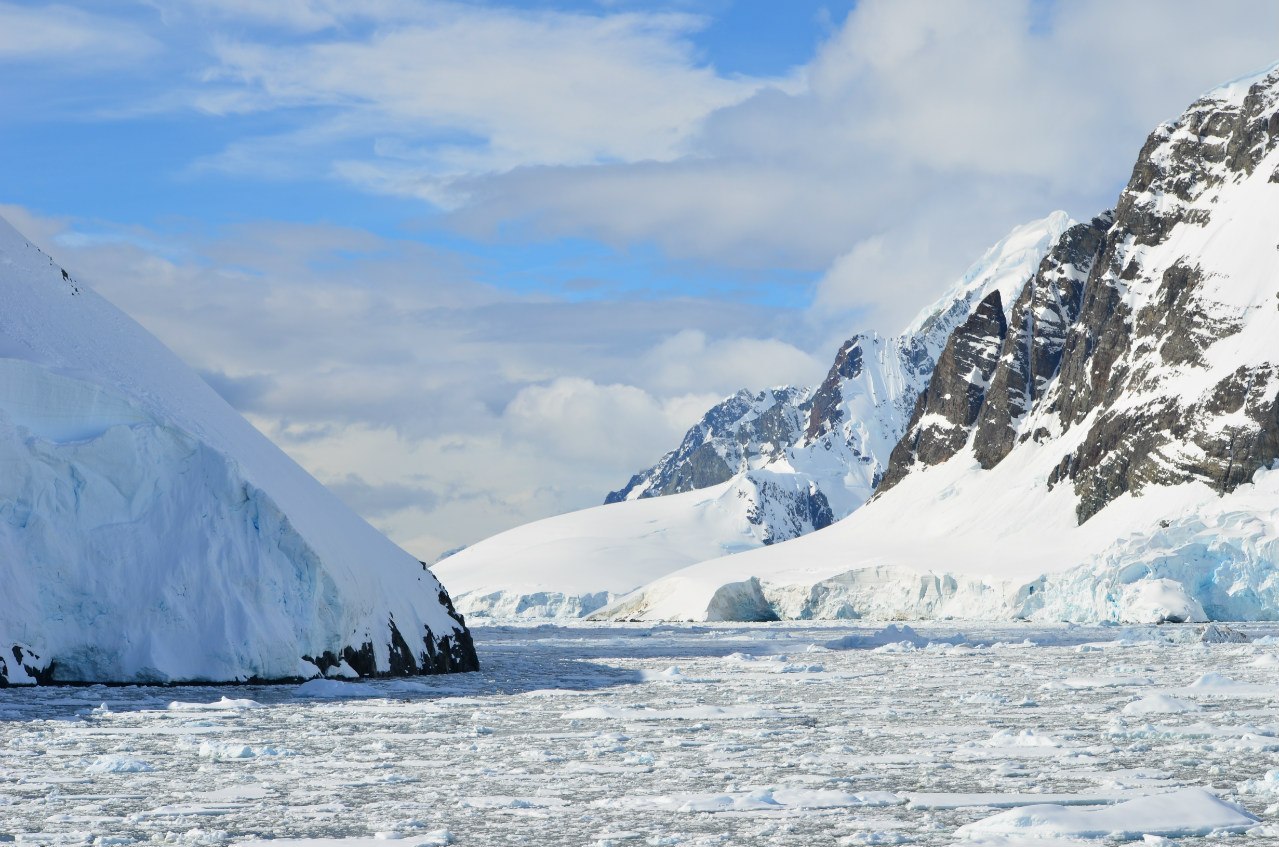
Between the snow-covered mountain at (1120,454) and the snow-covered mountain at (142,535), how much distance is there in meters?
62.4

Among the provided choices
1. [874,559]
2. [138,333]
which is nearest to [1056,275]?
[874,559]

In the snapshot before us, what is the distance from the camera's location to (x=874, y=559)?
113688 millimetres

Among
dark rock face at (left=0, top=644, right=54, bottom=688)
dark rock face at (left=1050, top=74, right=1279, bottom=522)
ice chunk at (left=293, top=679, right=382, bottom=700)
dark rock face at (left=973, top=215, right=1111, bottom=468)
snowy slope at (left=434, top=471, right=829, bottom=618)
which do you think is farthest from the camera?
dark rock face at (left=973, top=215, right=1111, bottom=468)

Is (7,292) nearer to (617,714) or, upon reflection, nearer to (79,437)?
(79,437)

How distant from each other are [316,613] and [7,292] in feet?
36.5

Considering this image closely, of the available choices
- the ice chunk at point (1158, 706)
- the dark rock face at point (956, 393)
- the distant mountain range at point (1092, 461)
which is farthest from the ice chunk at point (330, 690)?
the dark rock face at point (956, 393)

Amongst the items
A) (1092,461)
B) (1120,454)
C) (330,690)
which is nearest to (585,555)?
(1092,461)

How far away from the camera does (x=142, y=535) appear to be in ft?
98.4

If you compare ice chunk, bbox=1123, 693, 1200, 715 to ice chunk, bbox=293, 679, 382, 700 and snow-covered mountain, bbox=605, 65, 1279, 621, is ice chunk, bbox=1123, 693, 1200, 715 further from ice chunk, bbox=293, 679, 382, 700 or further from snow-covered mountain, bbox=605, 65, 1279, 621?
snow-covered mountain, bbox=605, 65, 1279, 621

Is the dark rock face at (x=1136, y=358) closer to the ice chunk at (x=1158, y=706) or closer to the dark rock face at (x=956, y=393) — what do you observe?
the dark rock face at (x=956, y=393)

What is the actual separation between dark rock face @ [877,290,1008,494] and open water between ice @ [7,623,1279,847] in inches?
5031

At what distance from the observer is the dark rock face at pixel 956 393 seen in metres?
158

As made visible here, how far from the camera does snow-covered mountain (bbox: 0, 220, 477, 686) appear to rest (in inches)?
1126

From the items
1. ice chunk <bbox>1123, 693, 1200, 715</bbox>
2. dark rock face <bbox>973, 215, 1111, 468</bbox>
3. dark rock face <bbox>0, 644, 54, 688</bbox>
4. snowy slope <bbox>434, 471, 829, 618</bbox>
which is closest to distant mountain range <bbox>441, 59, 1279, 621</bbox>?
dark rock face <bbox>973, 215, 1111, 468</bbox>
